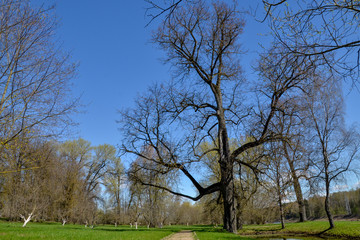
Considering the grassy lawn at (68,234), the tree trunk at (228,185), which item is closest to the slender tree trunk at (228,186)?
the tree trunk at (228,185)

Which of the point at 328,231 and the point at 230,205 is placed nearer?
the point at 230,205

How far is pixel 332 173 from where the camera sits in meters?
19.2

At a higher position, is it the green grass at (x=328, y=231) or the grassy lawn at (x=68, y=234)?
the grassy lawn at (x=68, y=234)

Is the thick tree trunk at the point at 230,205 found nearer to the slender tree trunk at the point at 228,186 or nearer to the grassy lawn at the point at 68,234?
the slender tree trunk at the point at 228,186

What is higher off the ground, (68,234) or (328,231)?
(68,234)

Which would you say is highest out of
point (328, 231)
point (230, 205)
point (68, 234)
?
point (230, 205)

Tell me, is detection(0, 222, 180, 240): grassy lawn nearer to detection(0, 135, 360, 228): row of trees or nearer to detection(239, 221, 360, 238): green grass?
detection(0, 135, 360, 228): row of trees

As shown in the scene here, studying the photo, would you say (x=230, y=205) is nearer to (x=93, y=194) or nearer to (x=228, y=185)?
(x=228, y=185)

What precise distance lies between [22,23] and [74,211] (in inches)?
1090

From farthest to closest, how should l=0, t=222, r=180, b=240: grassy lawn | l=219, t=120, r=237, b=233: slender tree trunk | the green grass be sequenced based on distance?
the green grass → l=219, t=120, r=237, b=233: slender tree trunk → l=0, t=222, r=180, b=240: grassy lawn

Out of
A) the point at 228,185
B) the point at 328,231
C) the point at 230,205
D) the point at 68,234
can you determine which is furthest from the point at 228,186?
the point at 328,231

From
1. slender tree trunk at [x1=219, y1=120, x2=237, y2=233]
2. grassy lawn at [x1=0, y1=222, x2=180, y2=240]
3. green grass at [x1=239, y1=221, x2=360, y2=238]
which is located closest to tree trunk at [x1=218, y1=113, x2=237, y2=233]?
slender tree trunk at [x1=219, y1=120, x2=237, y2=233]

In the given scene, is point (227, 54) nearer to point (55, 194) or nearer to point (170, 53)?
point (170, 53)

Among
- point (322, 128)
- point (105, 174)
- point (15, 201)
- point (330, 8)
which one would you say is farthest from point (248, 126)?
point (105, 174)
